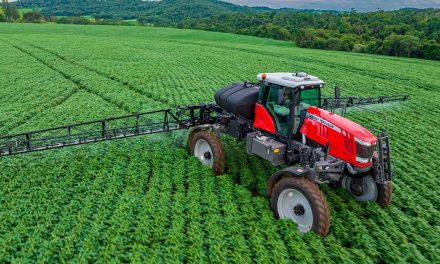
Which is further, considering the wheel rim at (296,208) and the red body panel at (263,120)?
the red body panel at (263,120)

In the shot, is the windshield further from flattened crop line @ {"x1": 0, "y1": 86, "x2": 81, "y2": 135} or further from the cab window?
flattened crop line @ {"x1": 0, "y1": 86, "x2": 81, "y2": 135}

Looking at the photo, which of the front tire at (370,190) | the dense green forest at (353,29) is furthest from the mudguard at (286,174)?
the dense green forest at (353,29)

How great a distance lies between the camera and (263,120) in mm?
8789

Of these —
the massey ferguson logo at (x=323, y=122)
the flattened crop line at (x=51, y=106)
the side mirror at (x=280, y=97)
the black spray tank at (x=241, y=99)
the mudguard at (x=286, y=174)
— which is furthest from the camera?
the flattened crop line at (x=51, y=106)

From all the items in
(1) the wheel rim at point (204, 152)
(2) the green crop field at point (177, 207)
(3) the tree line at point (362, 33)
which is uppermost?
(3) the tree line at point (362, 33)

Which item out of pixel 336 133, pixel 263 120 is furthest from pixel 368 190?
pixel 263 120

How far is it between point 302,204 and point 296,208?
0.55 feet

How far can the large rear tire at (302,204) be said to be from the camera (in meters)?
6.69

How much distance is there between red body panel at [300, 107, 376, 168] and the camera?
721cm

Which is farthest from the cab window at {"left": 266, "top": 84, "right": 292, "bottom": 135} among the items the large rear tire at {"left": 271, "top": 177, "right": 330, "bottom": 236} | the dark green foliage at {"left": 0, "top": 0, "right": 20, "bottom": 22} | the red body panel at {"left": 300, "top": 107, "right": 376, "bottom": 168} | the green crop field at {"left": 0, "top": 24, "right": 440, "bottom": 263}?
the dark green foliage at {"left": 0, "top": 0, "right": 20, "bottom": 22}

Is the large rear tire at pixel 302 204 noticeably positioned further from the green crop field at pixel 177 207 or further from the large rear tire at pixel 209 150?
the large rear tire at pixel 209 150

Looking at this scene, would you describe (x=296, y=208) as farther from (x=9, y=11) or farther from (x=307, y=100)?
(x=9, y=11)

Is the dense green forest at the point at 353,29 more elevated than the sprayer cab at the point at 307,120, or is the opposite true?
the dense green forest at the point at 353,29

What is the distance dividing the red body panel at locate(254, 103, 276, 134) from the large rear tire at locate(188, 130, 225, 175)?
1.18m
